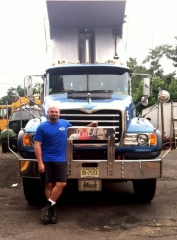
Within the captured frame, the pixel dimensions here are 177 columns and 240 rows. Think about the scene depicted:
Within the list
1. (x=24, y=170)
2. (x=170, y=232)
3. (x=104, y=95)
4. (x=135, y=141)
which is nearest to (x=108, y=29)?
(x=104, y=95)

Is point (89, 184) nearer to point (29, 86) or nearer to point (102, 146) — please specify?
point (102, 146)

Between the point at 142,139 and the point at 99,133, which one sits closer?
the point at 99,133

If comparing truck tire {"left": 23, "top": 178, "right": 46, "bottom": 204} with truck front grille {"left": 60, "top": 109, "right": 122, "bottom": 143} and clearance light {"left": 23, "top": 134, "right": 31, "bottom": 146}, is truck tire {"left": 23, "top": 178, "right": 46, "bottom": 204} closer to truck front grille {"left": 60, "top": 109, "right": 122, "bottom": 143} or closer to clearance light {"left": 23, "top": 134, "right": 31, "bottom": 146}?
clearance light {"left": 23, "top": 134, "right": 31, "bottom": 146}

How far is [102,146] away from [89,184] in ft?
2.07

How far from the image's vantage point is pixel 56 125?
5.69 meters

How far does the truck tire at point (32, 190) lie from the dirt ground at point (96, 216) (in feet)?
0.41

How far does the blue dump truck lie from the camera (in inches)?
229

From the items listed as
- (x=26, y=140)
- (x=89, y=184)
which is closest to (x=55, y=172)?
(x=89, y=184)

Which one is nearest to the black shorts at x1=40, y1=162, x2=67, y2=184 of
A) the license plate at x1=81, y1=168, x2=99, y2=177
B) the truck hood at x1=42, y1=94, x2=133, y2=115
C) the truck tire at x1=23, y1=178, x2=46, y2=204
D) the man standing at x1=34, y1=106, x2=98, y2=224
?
the man standing at x1=34, y1=106, x2=98, y2=224

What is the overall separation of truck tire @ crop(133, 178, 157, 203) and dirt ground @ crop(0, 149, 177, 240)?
0.14m

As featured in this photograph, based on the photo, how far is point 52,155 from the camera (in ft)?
18.4

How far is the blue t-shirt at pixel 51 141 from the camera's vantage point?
5.59 meters

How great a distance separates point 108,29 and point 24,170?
5239 millimetres

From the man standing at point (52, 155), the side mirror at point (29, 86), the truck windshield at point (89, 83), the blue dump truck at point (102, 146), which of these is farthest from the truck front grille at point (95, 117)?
the side mirror at point (29, 86)
